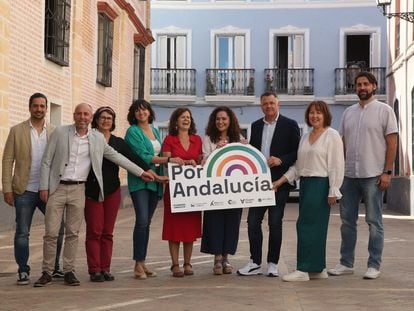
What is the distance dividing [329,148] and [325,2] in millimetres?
26396

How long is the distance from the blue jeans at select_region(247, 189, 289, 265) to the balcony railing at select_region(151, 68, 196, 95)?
25.6 metres

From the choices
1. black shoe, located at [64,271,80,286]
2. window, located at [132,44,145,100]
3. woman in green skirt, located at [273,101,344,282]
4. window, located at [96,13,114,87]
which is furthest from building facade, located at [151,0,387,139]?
black shoe, located at [64,271,80,286]

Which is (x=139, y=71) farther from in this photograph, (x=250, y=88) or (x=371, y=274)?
(x=371, y=274)

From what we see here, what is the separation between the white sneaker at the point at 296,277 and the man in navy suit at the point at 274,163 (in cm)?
32

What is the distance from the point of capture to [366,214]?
8945 mm

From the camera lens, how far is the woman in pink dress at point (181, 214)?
8.87m

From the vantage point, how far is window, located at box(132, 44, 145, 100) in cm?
2664

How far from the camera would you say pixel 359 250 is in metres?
11.6

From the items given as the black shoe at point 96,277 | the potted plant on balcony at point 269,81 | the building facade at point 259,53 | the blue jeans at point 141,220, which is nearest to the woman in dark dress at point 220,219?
the blue jeans at point 141,220

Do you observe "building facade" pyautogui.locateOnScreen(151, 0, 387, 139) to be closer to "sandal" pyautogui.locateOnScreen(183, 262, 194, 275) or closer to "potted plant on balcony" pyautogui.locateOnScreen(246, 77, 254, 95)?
"potted plant on balcony" pyautogui.locateOnScreen(246, 77, 254, 95)

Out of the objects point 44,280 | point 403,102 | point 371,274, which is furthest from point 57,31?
point 403,102

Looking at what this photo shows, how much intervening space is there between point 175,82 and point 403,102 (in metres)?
12.7

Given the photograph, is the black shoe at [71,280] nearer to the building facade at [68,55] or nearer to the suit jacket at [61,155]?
the suit jacket at [61,155]

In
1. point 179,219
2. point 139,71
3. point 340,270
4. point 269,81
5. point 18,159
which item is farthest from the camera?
point 269,81
